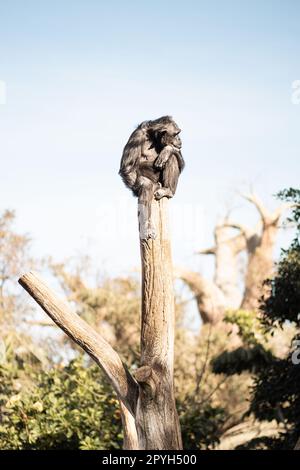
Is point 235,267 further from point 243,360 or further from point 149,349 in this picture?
point 149,349

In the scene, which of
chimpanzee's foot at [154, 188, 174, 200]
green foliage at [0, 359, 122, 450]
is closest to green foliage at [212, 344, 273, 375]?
green foliage at [0, 359, 122, 450]

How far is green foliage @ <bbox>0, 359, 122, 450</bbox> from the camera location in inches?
388

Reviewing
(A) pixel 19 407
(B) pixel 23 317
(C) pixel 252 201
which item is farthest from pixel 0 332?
(C) pixel 252 201

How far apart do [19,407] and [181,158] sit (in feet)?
18.5

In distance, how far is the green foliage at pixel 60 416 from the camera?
986cm

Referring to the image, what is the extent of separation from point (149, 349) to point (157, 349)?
72 millimetres

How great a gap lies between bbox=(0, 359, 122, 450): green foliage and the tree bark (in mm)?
4358

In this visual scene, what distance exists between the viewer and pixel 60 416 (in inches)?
393

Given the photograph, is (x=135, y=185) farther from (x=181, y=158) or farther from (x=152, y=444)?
(x=152, y=444)

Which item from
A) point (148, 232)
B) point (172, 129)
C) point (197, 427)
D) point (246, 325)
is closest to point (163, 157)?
point (172, 129)

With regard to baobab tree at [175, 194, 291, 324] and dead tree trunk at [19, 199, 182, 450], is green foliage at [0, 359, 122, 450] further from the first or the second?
baobab tree at [175, 194, 291, 324]

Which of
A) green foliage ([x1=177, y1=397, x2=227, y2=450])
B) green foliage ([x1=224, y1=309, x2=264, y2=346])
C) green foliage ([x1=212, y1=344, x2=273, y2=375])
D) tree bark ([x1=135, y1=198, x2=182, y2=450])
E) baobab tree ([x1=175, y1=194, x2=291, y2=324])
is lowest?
tree bark ([x1=135, y1=198, x2=182, y2=450])
